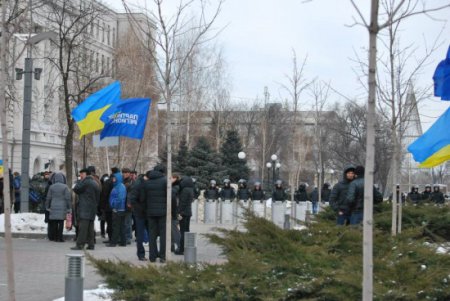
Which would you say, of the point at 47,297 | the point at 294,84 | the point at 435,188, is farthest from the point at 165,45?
the point at 435,188

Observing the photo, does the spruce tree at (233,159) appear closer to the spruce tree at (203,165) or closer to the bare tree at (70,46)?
the spruce tree at (203,165)

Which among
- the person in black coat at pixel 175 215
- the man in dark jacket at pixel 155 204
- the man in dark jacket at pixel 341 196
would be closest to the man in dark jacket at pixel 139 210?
the man in dark jacket at pixel 155 204

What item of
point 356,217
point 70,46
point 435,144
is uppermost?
point 70,46

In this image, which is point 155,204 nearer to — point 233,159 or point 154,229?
point 154,229

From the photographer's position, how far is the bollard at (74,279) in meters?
8.18

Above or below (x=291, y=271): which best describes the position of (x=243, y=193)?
above

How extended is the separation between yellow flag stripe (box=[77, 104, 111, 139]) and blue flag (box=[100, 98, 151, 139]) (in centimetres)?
40

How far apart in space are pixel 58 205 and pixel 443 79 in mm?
10351

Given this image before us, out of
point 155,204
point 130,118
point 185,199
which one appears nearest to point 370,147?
point 155,204

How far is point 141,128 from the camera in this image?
16.2 metres

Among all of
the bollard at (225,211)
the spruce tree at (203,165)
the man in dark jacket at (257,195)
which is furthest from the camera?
the spruce tree at (203,165)

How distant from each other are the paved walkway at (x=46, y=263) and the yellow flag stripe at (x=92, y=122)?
8.58 feet

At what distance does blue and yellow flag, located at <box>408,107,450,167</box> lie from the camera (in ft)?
44.0

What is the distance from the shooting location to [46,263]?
1494 cm
